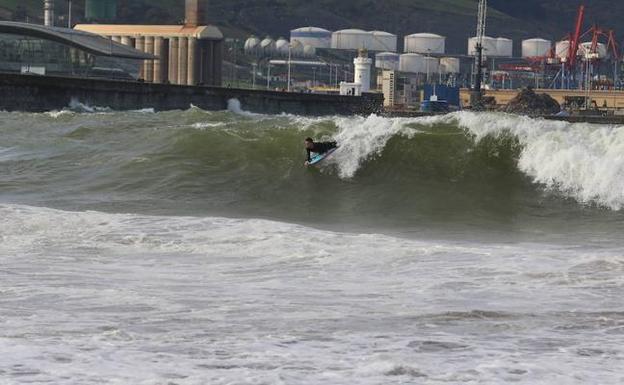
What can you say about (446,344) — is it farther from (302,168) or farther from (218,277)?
(302,168)

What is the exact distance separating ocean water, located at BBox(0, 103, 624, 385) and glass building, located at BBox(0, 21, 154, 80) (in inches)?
3114

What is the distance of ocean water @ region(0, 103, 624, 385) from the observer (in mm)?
12945

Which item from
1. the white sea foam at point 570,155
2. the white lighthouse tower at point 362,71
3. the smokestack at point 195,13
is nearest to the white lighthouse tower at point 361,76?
the white lighthouse tower at point 362,71

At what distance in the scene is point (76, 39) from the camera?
124125mm

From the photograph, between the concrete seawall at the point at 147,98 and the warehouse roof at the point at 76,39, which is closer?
the concrete seawall at the point at 147,98

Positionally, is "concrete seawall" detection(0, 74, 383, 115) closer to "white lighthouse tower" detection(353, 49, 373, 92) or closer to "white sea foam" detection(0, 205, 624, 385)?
"white lighthouse tower" detection(353, 49, 373, 92)

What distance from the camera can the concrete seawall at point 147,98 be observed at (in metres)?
83.6

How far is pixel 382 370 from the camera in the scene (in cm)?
1246

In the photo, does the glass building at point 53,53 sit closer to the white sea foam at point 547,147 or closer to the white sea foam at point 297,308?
the white sea foam at point 547,147

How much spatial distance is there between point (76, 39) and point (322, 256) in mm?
107153

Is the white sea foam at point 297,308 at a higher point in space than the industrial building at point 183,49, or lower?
lower

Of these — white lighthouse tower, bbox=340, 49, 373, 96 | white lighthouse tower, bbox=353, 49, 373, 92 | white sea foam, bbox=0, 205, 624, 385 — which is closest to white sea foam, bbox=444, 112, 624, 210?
white sea foam, bbox=0, 205, 624, 385

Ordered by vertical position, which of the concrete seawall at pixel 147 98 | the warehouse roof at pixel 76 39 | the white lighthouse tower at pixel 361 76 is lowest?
the concrete seawall at pixel 147 98

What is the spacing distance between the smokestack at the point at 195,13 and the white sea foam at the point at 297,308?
13669 centimetres
